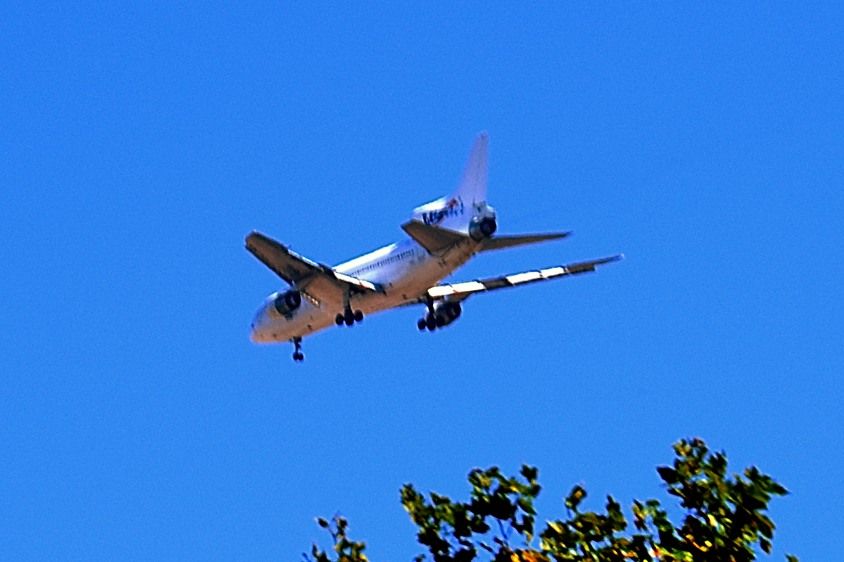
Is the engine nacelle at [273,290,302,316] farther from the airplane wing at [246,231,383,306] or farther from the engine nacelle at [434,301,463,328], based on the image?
the engine nacelle at [434,301,463,328]

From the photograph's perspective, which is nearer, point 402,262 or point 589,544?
point 589,544

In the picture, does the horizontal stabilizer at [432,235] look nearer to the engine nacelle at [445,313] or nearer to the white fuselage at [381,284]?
the white fuselage at [381,284]

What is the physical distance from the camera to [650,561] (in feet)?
62.5

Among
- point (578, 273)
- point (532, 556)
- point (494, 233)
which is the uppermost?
point (578, 273)

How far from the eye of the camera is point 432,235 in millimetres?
66500

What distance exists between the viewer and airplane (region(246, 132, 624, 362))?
66.9 meters

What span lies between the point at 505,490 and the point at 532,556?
942 mm

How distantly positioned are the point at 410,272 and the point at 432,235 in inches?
127

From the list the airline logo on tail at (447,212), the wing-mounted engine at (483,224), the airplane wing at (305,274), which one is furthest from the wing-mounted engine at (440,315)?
the wing-mounted engine at (483,224)

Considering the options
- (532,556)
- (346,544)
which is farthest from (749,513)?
(346,544)

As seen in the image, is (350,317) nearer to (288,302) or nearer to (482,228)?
(288,302)

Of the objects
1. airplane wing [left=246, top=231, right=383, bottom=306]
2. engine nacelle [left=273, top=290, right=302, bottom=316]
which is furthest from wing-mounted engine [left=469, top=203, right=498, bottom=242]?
engine nacelle [left=273, top=290, right=302, bottom=316]

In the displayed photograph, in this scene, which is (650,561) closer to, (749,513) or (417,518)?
(749,513)

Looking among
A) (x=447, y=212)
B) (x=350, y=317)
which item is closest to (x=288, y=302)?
(x=350, y=317)
